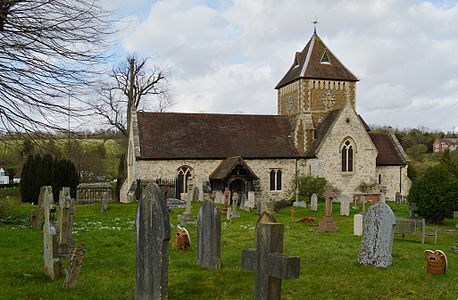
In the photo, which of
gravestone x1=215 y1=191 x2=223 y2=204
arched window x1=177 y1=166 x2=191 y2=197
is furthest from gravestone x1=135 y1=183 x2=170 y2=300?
arched window x1=177 y1=166 x2=191 y2=197

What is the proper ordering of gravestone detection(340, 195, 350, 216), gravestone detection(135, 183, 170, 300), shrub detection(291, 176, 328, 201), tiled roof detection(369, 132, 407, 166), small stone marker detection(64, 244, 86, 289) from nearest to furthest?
1. gravestone detection(135, 183, 170, 300)
2. small stone marker detection(64, 244, 86, 289)
3. gravestone detection(340, 195, 350, 216)
4. shrub detection(291, 176, 328, 201)
5. tiled roof detection(369, 132, 407, 166)

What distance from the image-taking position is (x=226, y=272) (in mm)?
7887

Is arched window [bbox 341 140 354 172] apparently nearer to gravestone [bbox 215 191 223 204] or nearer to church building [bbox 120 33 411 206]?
church building [bbox 120 33 411 206]

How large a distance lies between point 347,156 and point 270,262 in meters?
23.4

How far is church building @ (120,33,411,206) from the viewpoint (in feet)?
80.0

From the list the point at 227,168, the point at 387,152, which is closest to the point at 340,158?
the point at 387,152

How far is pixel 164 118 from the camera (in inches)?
1039

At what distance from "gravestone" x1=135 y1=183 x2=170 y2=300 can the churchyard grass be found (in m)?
0.60

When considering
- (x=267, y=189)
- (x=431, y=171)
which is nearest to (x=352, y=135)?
(x=267, y=189)

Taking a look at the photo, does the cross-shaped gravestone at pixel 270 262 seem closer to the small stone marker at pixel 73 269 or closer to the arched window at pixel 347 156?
the small stone marker at pixel 73 269

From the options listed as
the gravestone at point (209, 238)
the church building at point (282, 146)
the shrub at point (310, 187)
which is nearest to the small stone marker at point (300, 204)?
the shrub at point (310, 187)

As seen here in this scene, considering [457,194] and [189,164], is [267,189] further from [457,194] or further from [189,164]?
[457,194]

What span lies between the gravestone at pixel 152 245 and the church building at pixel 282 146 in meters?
16.9

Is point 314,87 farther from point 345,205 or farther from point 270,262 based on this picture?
point 270,262
